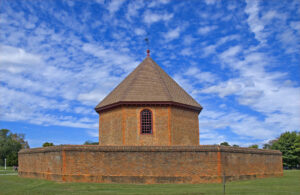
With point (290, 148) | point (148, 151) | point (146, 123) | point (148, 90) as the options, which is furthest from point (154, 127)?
point (290, 148)

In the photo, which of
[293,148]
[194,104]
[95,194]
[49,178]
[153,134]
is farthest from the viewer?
[293,148]

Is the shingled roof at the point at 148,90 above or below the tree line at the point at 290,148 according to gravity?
above

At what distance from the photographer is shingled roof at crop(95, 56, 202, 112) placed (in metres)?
22.3

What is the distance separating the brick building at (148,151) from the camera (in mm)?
17734

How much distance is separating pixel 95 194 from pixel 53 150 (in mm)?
7154

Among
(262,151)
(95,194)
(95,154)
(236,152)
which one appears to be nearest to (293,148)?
(262,151)

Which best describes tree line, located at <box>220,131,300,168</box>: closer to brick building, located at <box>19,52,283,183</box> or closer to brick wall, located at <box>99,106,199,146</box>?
brick building, located at <box>19,52,283,183</box>

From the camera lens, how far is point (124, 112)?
22109 millimetres

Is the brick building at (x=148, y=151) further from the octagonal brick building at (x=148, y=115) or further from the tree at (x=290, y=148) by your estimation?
the tree at (x=290, y=148)

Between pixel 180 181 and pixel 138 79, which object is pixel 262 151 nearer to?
pixel 180 181

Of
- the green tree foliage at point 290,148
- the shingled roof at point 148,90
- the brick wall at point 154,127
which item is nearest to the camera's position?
the brick wall at point 154,127

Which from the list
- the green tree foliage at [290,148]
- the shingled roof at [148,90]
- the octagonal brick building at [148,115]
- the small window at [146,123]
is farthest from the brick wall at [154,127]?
the green tree foliage at [290,148]

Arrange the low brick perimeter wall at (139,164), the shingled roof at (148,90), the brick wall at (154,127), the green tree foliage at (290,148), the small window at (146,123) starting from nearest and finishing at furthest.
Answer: the low brick perimeter wall at (139,164)
the brick wall at (154,127)
the small window at (146,123)
the shingled roof at (148,90)
the green tree foliage at (290,148)

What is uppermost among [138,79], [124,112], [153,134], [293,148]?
[138,79]
